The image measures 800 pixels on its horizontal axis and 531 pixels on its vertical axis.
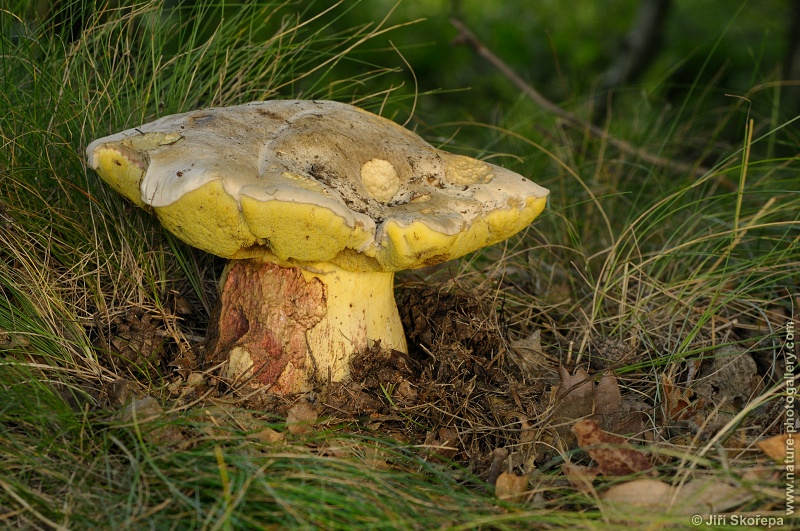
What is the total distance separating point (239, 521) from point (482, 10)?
25.5 ft

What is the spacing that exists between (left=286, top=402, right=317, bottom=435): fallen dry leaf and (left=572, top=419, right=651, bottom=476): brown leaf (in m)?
0.71

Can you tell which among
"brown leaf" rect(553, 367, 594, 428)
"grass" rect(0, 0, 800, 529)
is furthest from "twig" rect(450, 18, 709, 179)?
"brown leaf" rect(553, 367, 594, 428)

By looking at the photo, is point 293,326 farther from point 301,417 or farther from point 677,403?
point 677,403

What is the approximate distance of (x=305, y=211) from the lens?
169cm

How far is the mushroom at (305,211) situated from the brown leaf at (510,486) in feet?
1.98

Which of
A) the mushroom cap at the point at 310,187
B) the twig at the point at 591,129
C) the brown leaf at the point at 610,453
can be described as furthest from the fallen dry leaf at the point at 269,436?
the twig at the point at 591,129

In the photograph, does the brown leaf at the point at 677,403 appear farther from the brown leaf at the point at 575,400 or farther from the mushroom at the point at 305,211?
the mushroom at the point at 305,211

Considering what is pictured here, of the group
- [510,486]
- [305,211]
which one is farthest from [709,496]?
→ [305,211]

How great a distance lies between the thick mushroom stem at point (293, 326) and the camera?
2.06 meters

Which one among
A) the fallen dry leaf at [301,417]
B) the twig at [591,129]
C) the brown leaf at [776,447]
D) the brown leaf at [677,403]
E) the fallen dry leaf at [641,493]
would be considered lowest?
the brown leaf at [677,403]

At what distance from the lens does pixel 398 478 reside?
171 cm

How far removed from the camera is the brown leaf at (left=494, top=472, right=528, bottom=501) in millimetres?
1691

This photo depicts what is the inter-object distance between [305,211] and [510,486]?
82cm

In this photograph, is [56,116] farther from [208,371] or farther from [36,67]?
[208,371]
